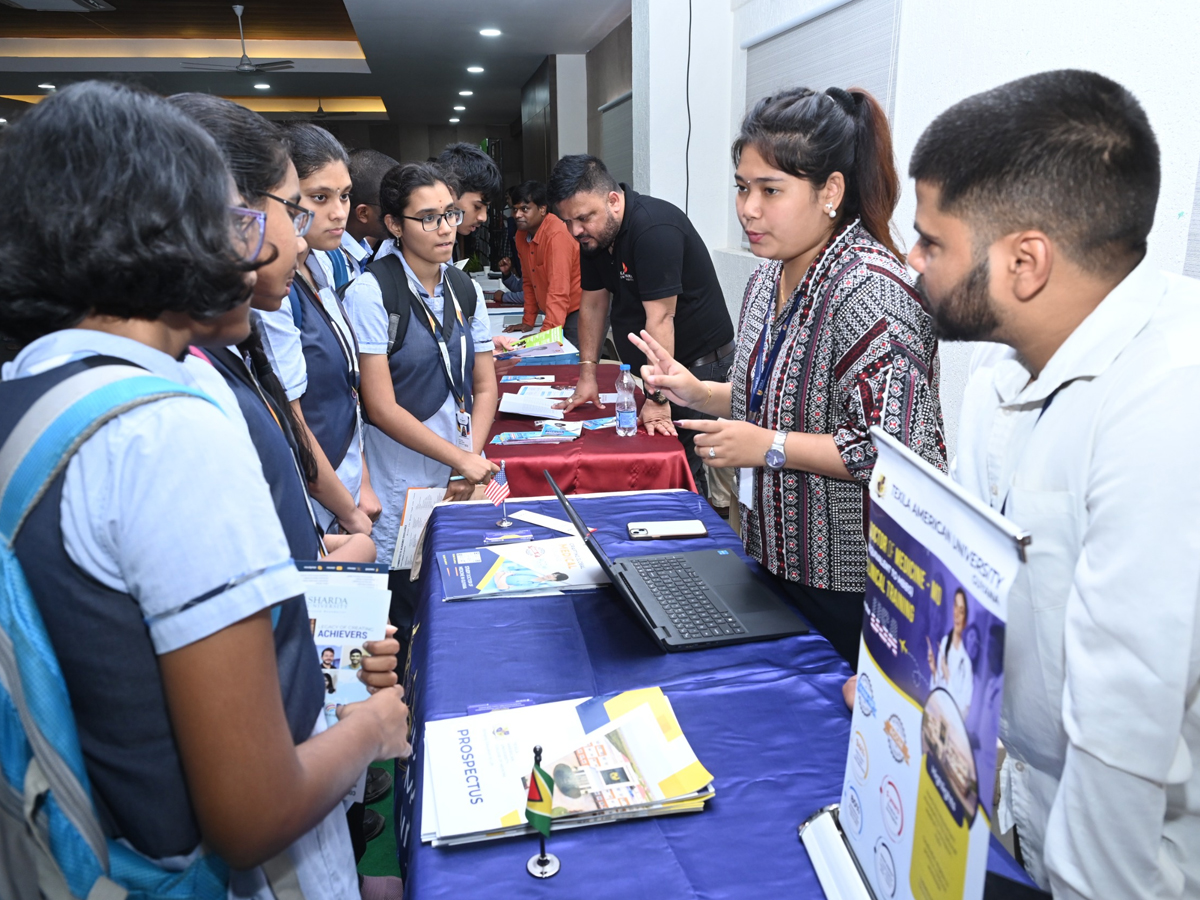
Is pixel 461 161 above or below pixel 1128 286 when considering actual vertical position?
above

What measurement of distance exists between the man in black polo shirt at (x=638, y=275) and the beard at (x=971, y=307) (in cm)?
198

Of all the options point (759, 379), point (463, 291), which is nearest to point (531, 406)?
point (463, 291)

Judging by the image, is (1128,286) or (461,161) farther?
(461,161)

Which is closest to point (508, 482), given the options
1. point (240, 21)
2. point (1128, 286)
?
point (1128, 286)

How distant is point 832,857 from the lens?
2.78ft

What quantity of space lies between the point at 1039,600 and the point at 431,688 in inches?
32.3

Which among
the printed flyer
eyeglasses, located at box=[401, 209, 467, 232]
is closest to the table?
eyeglasses, located at box=[401, 209, 467, 232]

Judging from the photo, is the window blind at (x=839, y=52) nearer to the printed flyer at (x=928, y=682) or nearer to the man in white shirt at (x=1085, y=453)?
the man in white shirt at (x=1085, y=453)

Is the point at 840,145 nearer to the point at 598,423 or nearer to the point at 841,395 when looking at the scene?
the point at 841,395

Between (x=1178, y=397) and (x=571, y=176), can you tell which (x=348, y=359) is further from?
(x=1178, y=397)

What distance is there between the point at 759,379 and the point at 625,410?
1.10 meters

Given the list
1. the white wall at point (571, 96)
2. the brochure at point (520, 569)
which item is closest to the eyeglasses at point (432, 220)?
the brochure at point (520, 569)

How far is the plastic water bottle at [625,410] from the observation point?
2.64 metres

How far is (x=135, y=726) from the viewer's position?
0.65 meters
